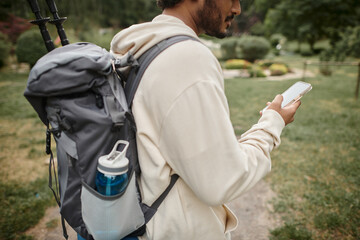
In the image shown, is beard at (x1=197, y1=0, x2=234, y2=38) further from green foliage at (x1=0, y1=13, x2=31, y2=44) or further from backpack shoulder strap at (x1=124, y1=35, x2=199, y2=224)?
green foliage at (x1=0, y1=13, x2=31, y2=44)

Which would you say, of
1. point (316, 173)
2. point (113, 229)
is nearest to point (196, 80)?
point (113, 229)

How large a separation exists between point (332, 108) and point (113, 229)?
8.42m

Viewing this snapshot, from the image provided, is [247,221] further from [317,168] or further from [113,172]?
[113,172]

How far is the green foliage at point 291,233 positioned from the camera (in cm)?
278

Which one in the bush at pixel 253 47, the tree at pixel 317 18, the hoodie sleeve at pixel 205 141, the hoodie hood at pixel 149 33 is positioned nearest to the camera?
the hoodie sleeve at pixel 205 141

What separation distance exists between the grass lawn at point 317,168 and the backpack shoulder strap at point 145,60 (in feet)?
8.77

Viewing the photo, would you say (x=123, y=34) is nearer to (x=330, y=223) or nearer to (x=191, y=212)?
(x=191, y=212)

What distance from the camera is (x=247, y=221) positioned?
Result: 10.2 ft

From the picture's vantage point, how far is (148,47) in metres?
0.99

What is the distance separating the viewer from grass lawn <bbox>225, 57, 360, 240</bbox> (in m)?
2.97

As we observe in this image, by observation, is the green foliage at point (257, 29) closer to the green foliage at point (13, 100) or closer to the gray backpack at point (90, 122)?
the green foliage at point (13, 100)

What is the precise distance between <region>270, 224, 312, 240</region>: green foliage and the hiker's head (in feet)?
8.58

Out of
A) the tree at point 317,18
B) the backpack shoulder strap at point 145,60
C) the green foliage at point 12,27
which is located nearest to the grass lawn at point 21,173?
the backpack shoulder strap at point 145,60

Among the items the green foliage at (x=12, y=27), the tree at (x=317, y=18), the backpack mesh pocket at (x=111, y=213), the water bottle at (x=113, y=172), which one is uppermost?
the water bottle at (x=113, y=172)
